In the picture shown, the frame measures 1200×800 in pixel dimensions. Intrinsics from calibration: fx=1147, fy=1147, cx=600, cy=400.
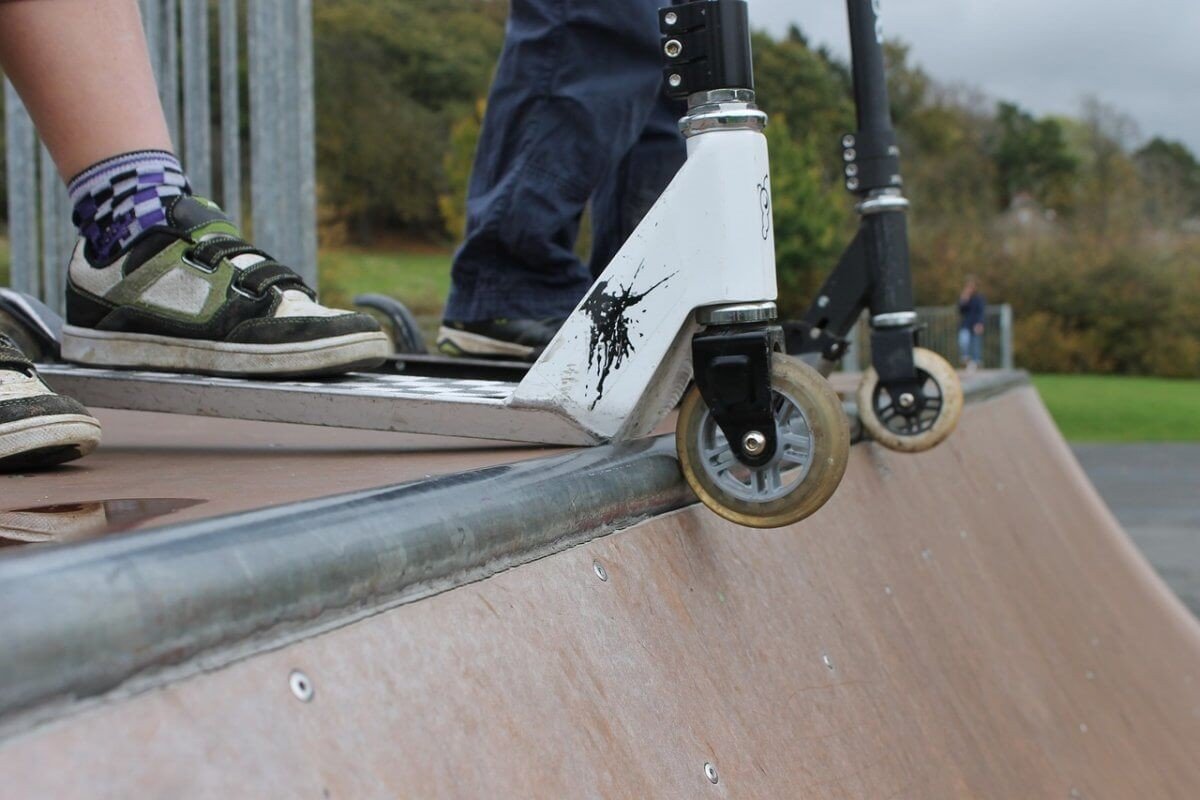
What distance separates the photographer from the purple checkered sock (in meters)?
1.50

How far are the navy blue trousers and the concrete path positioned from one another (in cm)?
387

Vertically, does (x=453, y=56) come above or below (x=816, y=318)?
above

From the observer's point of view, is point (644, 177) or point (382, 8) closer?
point (644, 177)

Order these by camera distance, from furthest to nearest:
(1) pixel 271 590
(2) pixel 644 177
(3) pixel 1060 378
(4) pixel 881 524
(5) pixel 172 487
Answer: (3) pixel 1060 378, (2) pixel 644 177, (4) pixel 881 524, (5) pixel 172 487, (1) pixel 271 590

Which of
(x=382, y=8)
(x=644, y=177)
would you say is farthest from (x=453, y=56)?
(x=644, y=177)

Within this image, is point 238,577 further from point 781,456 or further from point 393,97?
point 393,97

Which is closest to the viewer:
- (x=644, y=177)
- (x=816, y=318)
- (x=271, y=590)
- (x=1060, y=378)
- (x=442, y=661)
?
(x=271, y=590)

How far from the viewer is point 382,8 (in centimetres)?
3909

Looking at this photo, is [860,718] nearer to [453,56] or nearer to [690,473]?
[690,473]

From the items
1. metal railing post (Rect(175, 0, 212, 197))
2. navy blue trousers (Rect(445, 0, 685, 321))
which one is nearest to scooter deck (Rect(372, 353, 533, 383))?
navy blue trousers (Rect(445, 0, 685, 321))

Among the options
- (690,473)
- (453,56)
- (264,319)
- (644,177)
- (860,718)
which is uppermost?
(453,56)

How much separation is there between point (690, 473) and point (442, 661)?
1.68 ft

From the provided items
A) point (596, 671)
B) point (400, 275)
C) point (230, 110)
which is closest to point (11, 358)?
point (596, 671)

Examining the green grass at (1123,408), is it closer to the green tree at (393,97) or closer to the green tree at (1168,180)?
the green tree at (1168,180)
